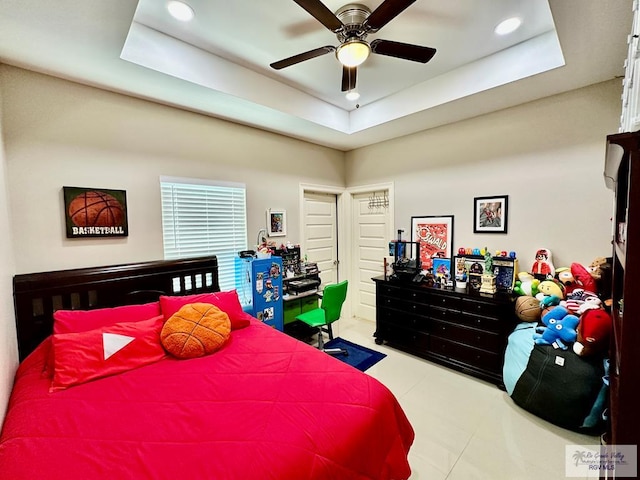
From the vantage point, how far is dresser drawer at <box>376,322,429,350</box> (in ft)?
10.2

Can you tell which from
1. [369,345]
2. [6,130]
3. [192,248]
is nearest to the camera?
[6,130]

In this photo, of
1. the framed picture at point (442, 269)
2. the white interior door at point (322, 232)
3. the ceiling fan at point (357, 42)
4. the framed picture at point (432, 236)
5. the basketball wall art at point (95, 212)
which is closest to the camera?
the ceiling fan at point (357, 42)

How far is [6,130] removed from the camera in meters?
1.96

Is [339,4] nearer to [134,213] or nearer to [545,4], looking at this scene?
[545,4]

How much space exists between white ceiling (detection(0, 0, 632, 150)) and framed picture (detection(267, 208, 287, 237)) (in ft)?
3.65

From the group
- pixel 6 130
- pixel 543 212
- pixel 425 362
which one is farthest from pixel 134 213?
pixel 543 212

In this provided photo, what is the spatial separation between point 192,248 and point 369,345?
246 centimetres

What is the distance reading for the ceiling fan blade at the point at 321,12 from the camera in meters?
1.39

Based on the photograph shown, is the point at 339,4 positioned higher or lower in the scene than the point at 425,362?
higher

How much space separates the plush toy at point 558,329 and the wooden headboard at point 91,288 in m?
3.13

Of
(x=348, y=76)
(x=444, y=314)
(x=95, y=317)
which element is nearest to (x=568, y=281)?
(x=444, y=314)

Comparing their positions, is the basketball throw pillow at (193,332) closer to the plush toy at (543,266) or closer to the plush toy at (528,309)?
the plush toy at (528,309)

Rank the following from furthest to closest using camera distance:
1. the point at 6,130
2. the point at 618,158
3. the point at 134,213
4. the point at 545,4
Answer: the point at 134,213, the point at 6,130, the point at 545,4, the point at 618,158

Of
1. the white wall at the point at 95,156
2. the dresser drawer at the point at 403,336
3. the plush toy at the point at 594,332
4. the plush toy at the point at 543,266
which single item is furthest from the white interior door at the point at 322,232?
the plush toy at the point at 594,332
